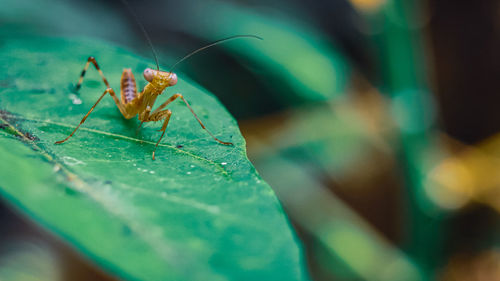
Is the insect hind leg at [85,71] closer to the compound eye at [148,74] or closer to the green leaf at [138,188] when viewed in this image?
the green leaf at [138,188]

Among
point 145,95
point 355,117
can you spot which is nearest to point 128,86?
point 145,95

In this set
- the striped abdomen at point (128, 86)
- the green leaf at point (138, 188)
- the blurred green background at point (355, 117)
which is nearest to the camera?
the green leaf at point (138, 188)

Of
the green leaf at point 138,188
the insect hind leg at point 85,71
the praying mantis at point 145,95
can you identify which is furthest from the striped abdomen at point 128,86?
the green leaf at point 138,188

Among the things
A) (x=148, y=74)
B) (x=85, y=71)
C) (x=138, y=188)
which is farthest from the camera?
(x=148, y=74)

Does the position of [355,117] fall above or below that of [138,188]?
below

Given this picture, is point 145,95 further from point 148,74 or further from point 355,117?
point 355,117

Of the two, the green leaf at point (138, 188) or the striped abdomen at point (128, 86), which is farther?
the striped abdomen at point (128, 86)

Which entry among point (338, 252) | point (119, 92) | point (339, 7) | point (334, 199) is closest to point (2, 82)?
point (119, 92)

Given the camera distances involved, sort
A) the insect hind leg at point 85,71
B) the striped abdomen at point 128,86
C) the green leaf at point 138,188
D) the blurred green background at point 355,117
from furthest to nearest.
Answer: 1. the blurred green background at point 355,117
2. the striped abdomen at point 128,86
3. the insect hind leg at point 85,71
4. the green leaf at point 138,188
